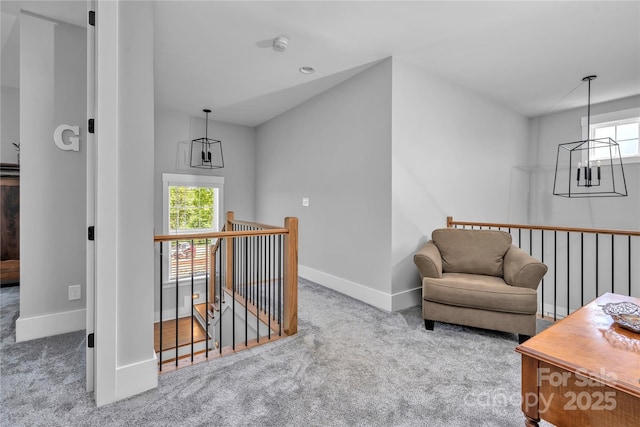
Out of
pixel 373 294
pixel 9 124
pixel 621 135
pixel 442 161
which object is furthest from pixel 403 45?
pixel 9 124

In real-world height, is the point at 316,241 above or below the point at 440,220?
below

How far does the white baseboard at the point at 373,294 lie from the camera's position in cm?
312

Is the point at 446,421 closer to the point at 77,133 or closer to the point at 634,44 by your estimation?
the point at 77,133

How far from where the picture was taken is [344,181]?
12.1 ft

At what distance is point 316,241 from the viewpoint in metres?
4.15

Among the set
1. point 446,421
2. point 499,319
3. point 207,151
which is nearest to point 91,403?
point 446,421

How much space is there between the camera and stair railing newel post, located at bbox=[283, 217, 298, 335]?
98.9 inches

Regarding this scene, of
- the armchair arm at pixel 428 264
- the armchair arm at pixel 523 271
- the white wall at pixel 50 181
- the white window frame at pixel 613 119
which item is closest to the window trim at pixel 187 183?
the white wall at pixel 50 181

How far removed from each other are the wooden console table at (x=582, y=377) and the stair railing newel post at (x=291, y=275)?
1725mm

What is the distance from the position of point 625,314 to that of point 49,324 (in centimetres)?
375

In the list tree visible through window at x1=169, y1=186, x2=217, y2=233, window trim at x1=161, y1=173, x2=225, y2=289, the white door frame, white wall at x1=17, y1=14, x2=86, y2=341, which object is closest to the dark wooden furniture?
window trim at x1=161, y1=173, x2=225, y2=289

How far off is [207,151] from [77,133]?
8.74 feet

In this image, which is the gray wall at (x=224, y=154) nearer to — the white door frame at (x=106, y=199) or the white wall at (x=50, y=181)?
the white wall at (x=50, y=181)

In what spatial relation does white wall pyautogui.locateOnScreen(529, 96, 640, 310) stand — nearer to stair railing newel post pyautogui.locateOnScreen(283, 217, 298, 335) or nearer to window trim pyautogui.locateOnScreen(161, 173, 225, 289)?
stair railing newel post pyautogui.locateOnScreen(283, 217, 298, 335)
